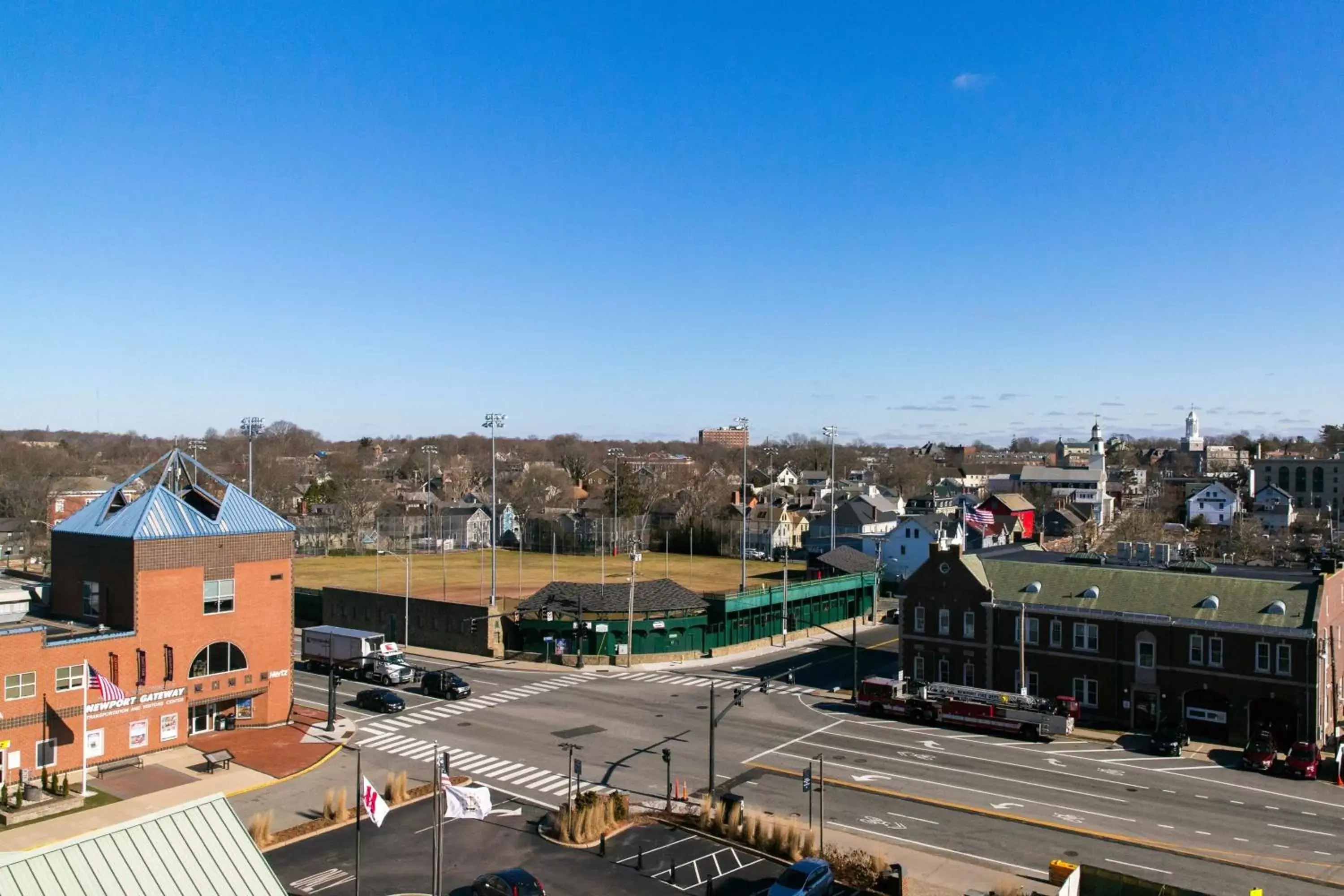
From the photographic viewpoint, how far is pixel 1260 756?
41344 mm

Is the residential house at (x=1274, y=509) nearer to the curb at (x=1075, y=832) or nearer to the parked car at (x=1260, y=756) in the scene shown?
the parked car at (x=1260, y=756)

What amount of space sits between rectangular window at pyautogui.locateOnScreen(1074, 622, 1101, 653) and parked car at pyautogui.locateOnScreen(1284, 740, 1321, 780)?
10.7 metres

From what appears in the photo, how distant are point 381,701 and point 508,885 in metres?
26.7

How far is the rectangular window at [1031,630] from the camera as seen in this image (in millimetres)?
51938

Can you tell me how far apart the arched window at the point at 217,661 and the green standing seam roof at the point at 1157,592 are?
133ft

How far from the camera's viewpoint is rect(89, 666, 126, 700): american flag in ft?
128

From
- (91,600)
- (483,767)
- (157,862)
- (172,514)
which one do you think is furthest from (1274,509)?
(157,862)

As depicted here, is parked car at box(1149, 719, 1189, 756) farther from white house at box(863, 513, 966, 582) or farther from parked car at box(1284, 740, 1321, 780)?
white house at box(863, 513, 966, 582)

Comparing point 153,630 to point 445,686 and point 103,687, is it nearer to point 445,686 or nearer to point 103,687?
point 103,687

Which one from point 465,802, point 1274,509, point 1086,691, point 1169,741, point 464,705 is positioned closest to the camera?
point 465,802

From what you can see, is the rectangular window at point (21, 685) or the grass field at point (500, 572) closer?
the rectangular window at point (21, 685)

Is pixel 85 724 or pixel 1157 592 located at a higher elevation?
pixel 1157 592

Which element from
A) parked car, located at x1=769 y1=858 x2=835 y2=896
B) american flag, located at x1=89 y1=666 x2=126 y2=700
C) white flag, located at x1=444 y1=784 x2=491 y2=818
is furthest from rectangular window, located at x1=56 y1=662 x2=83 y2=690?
parked car, located at x1=769 y1=858 x2=835 y2=896

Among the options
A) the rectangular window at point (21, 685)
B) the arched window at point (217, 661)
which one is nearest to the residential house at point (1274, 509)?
the arched window at point (217, 661)
